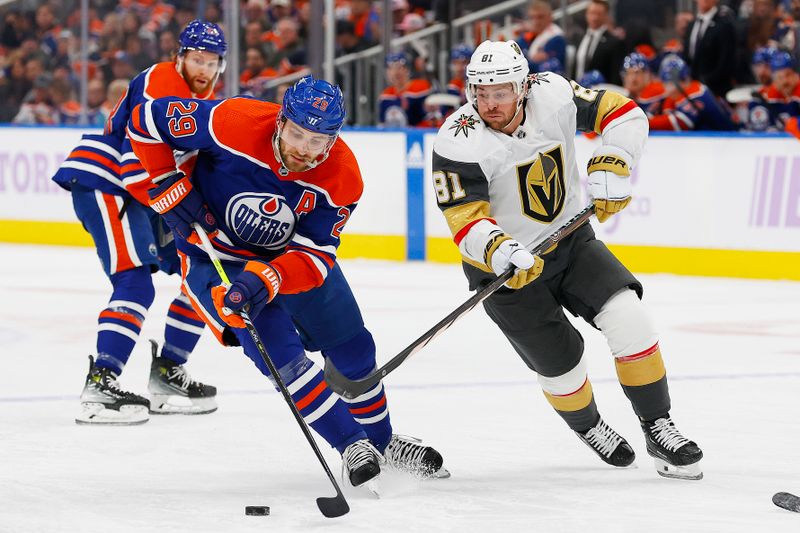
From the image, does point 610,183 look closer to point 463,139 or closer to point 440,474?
point 463,139

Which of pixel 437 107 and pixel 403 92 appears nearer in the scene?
pixel 437 107

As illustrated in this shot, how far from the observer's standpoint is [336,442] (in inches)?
134

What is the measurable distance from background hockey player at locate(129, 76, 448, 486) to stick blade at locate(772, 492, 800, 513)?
33.5 inches

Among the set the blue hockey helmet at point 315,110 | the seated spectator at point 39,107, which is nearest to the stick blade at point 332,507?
the blue hockey helmet at point 315,110

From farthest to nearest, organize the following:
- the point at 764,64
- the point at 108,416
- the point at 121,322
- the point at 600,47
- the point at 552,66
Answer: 1. the point at 600,47
2. the point at 552,66
3. the point at 764,64
4. the point at 121,322
5. the point at 108,416

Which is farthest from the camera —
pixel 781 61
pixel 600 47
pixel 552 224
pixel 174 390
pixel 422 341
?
pixel 600 47

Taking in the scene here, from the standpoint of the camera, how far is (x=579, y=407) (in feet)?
12.3

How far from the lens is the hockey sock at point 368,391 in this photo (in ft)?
11.6

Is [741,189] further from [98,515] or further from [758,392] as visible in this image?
[98,515]

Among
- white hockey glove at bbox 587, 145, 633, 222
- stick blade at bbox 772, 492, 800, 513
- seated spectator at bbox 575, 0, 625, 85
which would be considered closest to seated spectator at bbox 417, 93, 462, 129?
seated spectator at bbox 575, 0, 625, 85

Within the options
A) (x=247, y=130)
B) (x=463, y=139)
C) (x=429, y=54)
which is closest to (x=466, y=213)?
(x=463, y=139)

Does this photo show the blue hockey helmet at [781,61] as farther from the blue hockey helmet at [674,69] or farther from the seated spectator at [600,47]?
the seated spectator at [600,47]

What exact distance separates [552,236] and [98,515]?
4.32 feet

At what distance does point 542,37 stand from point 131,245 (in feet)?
17.5
